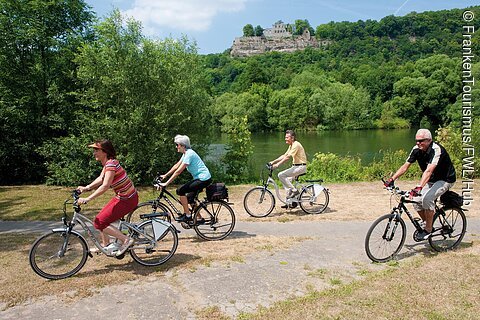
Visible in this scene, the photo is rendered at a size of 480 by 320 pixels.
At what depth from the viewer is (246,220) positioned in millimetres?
8211

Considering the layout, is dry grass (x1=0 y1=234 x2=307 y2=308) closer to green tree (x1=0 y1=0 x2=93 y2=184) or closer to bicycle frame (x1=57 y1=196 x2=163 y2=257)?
bicycle frame (x1=57 y1=196 x2=163 y2=257)

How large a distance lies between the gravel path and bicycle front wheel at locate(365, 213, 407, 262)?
0.21 meters

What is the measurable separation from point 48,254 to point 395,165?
14.3 meters

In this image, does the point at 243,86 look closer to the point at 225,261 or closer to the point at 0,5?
the point at 0,5

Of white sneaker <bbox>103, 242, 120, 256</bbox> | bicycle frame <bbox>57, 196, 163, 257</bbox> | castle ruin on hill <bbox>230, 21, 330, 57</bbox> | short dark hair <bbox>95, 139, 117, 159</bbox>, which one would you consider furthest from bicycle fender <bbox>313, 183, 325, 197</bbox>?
castle ruin on hill <bbox>230, 21, 330, 57</bbox>

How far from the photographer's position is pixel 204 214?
646 centimetres

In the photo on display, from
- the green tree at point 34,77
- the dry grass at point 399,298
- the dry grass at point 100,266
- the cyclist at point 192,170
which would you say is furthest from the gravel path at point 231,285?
the green tree at point 34,77

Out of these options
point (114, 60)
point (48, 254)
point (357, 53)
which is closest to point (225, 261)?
point (48, 254)

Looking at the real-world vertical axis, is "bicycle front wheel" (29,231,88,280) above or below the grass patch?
above

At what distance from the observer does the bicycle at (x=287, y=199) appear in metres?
8.42

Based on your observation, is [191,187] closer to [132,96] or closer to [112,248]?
[112,248]

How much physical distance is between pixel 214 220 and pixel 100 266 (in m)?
2.00

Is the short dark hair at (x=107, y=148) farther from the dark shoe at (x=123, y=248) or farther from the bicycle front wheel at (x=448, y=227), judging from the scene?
the bicycle front wheel at (x=448, y=227)

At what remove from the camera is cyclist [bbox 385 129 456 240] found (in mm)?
5379
